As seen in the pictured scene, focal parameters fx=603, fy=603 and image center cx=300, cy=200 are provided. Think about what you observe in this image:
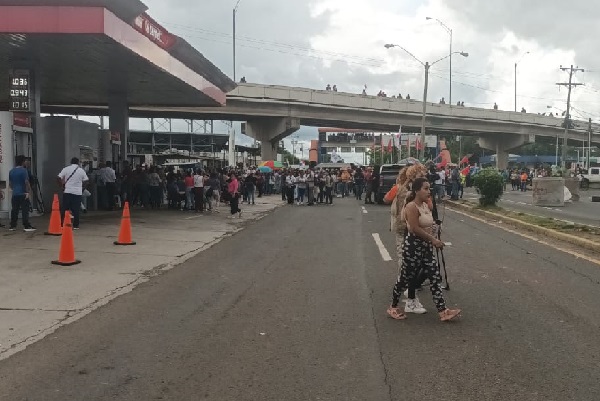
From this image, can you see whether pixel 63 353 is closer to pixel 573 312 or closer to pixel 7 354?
pixel 7 354

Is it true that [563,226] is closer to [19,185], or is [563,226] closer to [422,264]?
[422,264]

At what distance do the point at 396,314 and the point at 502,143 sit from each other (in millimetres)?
66221

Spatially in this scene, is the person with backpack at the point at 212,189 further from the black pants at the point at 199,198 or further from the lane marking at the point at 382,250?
the lane marking at the point at 382,250

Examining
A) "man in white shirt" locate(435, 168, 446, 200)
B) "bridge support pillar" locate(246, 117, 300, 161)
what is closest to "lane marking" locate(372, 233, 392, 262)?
"man in white shirt" locate(435, 168, 446, 200)

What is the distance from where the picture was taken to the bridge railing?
4741 centimetres

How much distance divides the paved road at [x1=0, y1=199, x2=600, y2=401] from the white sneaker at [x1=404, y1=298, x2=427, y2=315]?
0.20 meters

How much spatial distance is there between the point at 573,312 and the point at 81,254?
8.37 m

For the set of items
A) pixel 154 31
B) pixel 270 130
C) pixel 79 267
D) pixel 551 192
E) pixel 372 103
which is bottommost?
pixel 79 267

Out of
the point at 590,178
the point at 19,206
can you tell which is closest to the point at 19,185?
Result: the point at 19,206

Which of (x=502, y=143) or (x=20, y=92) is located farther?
(x=502, y=143)

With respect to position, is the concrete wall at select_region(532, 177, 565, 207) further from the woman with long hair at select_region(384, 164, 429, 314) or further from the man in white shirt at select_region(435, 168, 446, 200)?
the woman with long hair at select_region(384, 164, 429, 314)

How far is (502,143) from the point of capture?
2704 inches

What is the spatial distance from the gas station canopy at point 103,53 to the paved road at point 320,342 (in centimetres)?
730

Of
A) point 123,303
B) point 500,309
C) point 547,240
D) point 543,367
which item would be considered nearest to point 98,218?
point 123,303
